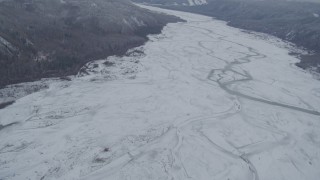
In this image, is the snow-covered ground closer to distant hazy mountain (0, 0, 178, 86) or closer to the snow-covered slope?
distant hazy mountain (0, 0, 178, 86)

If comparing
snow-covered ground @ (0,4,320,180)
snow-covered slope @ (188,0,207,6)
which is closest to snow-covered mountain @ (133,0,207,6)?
snow-covered slope @ (188,0,207,6)

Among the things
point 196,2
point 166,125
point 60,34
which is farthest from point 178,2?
point 166,125

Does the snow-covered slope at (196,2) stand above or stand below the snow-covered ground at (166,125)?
below

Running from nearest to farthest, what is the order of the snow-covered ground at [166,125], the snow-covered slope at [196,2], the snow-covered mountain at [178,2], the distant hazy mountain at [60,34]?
the snow-covered ground at [166,125], the distant hazy mountain at [60,34], the snow-covered mountain at [178,2], the snow-covered slope at [196,2]

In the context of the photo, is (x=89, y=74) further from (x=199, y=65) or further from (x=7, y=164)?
(x=7, y=164)

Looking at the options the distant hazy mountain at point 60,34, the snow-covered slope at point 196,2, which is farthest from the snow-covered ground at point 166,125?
the snow-covered slope at point 196,2

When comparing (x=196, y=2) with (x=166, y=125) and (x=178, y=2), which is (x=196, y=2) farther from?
(x=166, y=125)

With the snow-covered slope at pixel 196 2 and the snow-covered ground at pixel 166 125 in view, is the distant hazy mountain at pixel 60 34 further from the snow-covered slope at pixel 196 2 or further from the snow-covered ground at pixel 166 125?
the snow-covered slope at pixel 196 2
